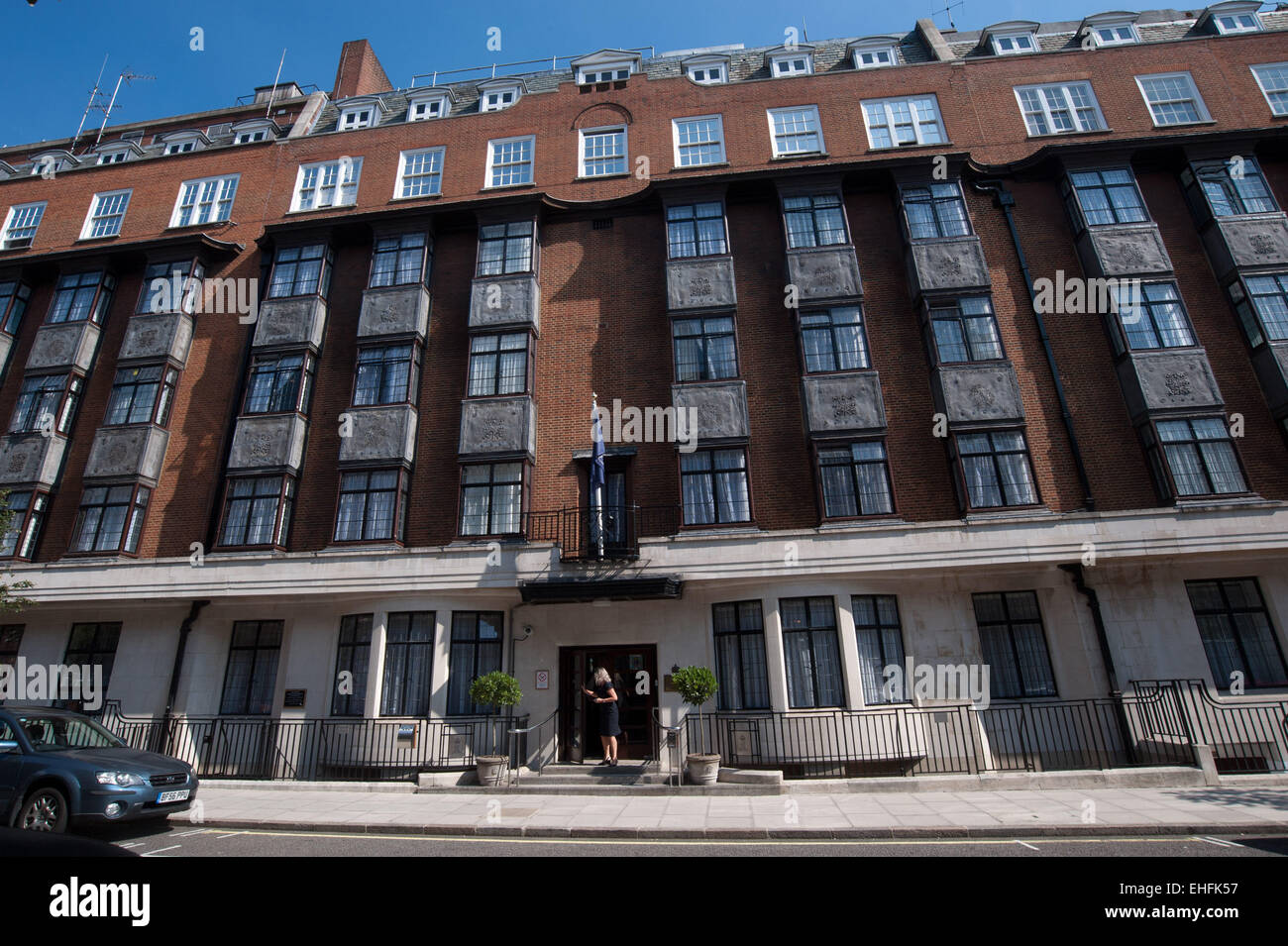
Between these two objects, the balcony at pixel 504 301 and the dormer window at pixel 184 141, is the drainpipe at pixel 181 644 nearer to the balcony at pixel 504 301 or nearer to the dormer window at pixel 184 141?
the balcony at pixel 504 301

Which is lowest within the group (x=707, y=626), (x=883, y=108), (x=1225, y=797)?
(x=1225, y=797)

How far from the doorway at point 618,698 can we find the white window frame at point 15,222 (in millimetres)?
25580

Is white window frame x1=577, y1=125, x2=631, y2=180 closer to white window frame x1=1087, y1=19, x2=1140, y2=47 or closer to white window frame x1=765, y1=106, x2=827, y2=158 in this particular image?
white window frame x1=765, y1=106, x2=827, y2=158

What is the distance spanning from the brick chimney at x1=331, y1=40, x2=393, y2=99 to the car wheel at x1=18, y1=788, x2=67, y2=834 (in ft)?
91.0

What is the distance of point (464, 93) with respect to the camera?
84.9ft

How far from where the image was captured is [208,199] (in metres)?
23.0

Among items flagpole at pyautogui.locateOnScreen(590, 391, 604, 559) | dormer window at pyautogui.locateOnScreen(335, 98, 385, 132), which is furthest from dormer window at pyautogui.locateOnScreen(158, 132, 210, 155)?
flagpole at pyautogui.locateOnScreen(590, 391, 604, 559)

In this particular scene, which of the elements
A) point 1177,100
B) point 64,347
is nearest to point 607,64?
point 1177,100

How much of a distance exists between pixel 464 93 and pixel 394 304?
40.4 feet

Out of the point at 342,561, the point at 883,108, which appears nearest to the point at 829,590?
the point at 342,561

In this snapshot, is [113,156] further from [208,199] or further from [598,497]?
[598,497]

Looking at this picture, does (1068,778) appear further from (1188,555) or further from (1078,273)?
(1078,273)

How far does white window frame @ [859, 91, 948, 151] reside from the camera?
67.5 ft
